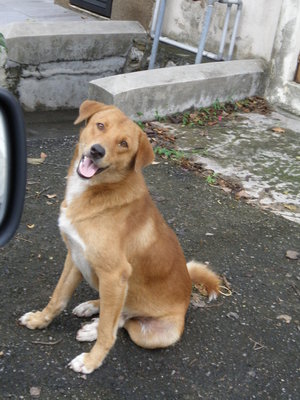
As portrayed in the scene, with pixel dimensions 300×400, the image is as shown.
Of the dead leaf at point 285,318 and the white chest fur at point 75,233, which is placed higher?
the white chest fur at point 75,233

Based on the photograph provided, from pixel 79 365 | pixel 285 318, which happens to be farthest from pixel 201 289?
pixel 79 365

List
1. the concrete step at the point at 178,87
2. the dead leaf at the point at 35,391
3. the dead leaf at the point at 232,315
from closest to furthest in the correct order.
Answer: the dead leaf at the point at 35,391 → the dead leaf at the point at 232,315 → the concrete step at the point at 178,87

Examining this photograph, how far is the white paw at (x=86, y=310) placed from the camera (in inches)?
151

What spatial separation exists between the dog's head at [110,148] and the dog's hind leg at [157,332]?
90cm

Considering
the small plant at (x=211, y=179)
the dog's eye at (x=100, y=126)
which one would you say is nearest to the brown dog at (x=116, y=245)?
the dog's eye at (x=100, y=126)

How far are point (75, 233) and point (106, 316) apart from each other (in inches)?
18.7

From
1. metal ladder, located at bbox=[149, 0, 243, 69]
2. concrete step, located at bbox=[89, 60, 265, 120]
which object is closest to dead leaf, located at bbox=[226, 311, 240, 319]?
concrete step, located at bbox=[89, 60, 265, 120]

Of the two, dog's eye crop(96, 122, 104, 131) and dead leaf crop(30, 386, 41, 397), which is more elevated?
dog's eye crop(96, 122, 104, 131)

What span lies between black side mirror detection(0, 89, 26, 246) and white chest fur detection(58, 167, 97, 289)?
1.02 meters

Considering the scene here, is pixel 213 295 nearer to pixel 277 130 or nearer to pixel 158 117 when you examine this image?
pixel 158 117

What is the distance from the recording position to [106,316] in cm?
332

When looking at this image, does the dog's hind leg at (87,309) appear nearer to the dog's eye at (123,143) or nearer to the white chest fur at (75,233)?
the white chest fur at (75,233)

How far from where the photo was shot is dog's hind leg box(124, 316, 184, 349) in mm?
3611

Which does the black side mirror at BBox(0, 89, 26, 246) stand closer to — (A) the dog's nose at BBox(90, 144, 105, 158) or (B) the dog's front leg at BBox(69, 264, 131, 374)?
(A) the dog's nose at BBox(90, 144, 105, 158)
